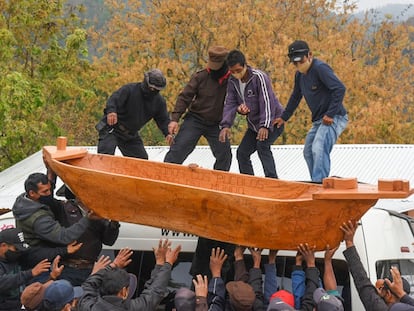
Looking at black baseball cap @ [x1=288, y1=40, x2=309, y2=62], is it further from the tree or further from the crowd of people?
the tree

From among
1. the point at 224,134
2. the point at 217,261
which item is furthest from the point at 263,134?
the point at 217,261

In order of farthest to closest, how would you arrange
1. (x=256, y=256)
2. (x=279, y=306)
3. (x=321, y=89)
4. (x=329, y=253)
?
(x=321, y=89)
(x=256, y=256)
(x=329, y=253)
(x=279, y=306)

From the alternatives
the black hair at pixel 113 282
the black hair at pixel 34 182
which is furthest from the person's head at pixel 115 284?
the black hair at pixel 34 182

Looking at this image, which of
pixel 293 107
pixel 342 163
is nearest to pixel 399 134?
pixel 342 163

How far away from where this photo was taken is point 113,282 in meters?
4.10

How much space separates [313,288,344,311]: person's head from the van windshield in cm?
71

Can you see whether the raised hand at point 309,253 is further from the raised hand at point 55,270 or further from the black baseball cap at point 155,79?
the black baseball cap at point 155,79

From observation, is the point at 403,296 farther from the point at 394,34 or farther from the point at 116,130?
the point at 394,34

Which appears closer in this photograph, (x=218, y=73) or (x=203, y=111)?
(x=218, y=73)

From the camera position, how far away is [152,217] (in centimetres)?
485

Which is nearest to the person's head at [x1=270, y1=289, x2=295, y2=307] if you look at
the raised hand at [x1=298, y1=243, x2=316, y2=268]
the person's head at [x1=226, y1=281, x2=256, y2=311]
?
the person's head at [x1=226, y1=281, x2=256, y2=311]

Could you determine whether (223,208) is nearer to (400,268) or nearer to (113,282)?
(113,282)

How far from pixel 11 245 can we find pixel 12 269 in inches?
9.0

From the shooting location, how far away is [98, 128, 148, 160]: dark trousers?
694 cm
